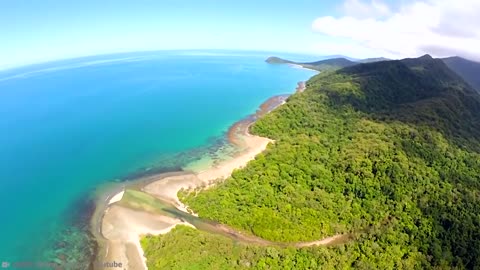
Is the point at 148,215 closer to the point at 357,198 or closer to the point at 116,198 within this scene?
the point at 116,198

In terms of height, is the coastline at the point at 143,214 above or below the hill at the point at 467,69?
below

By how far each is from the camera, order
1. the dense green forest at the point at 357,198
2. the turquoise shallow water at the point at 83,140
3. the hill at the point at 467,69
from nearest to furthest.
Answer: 1. the dense green forest at the point at 357,198
2. the turquoise shallow water at the point at 83,140
3. the hill at the point at 467,69

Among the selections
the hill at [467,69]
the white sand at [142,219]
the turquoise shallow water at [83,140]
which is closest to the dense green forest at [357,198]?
the white sand at [142,219]

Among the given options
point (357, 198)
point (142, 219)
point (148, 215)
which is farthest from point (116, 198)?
point (357, 198)

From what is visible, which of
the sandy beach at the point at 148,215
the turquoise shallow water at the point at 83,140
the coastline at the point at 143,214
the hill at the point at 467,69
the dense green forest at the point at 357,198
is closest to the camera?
the dense green forest at the point at 357,198

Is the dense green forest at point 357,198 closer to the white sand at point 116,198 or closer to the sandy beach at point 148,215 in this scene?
the sandy beach at point 148,215

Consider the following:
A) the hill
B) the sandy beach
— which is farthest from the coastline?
the hill

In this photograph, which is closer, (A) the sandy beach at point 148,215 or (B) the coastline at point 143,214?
(A) the sandy beach at point 148,215

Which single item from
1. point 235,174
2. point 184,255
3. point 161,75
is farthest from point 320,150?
point 161,75

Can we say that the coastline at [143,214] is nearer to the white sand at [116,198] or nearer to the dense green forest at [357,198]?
the white sand at [116,198]
